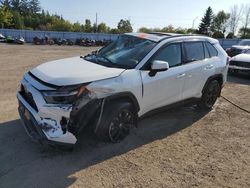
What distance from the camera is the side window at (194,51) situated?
583cm

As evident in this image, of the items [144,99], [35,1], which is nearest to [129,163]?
[144,99]

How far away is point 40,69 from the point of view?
4680 mm

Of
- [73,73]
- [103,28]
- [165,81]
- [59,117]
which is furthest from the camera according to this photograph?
[103,28]

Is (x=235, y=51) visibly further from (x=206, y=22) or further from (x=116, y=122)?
(x=206, y=22)

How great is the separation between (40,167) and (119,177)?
1.12 meters

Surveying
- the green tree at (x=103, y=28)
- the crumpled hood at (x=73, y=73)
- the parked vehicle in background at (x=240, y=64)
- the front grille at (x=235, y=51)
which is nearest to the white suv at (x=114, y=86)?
the crumpled hood at (x=73, y=73)

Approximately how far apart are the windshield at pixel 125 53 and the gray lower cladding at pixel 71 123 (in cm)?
100

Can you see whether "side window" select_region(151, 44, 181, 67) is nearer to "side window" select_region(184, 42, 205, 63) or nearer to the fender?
"side window" select_region(184, 42, 205, 63)

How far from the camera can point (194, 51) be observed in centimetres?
607

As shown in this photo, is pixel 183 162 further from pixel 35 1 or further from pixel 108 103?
pixel 35 1

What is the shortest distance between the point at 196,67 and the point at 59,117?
3.23 meters

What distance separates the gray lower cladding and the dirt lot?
0.35 metres

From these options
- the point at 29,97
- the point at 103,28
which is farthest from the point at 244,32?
Result: the point at 29,97

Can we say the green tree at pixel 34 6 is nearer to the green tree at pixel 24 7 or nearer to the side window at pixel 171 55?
the green tree at pixel 24 7
